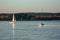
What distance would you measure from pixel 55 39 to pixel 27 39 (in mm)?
1453

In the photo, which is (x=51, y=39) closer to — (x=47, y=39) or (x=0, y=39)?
(x=47, y=39)

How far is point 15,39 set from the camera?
1159cm

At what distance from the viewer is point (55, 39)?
36.6 feet

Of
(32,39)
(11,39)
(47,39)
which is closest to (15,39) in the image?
(11,39)

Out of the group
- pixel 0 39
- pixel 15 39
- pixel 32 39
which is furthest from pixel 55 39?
pixel 0 39

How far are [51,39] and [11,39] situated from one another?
7.03 ft

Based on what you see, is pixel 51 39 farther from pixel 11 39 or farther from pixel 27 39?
pixel 11 39

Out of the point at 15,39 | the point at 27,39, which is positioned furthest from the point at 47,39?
the point at 15,39

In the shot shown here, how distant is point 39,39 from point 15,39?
133cm

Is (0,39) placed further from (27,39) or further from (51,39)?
(51,39)

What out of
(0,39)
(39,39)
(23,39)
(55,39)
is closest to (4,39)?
(0,39)

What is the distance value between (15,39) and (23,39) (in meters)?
0.50

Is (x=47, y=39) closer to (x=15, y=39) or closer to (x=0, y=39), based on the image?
(x=15, y=39)

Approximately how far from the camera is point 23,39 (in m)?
11.3
